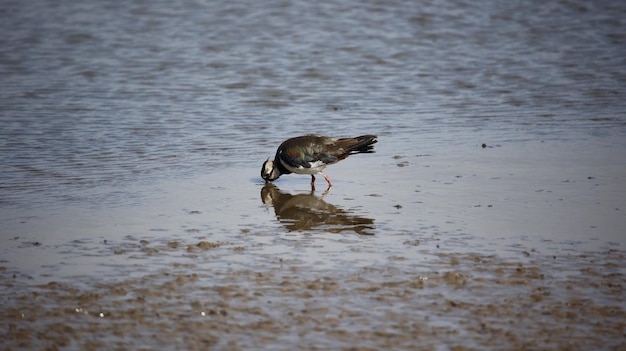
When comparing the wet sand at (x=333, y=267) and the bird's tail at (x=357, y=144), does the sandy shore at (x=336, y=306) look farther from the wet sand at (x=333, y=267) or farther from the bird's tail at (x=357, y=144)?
the bird's tail at (x=357, y=144)

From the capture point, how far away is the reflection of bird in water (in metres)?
9.50

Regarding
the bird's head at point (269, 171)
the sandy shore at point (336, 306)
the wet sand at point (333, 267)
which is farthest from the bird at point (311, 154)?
the sandy shore at point (336, 306)

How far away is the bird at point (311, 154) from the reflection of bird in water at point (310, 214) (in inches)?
11.0

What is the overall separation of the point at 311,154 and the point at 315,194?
1.67ft

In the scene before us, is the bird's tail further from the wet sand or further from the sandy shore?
the sandy shore

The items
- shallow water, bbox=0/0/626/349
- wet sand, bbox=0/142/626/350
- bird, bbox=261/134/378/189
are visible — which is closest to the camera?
wet sand, bbox=0/142/626/350

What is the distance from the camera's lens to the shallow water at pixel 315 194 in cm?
680

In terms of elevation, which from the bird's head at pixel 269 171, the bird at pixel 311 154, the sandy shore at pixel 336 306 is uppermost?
the sandy shore at pixel 336 306

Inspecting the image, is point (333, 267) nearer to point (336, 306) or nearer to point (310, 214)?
Result: point (336, 306)

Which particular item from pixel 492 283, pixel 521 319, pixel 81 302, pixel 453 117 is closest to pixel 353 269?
pixel 492 283

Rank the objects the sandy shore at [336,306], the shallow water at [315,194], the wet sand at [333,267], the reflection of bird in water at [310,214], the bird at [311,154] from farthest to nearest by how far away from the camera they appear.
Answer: the bird at [311,154]
the reflection of bird in water at [310,214]
the shallow water at [315,194]
the wet sand at [333,267]
the sandy shore at [336,306]

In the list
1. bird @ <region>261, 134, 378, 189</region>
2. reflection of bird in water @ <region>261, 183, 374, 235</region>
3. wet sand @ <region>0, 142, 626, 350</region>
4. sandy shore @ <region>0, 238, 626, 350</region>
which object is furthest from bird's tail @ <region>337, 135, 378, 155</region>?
sandy shore @ <region>0, 238, 626, 350</region>

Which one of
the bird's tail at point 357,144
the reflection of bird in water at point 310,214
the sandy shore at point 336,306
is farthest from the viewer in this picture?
the bird's tail at point 357,144

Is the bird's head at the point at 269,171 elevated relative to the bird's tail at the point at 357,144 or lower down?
lower down
